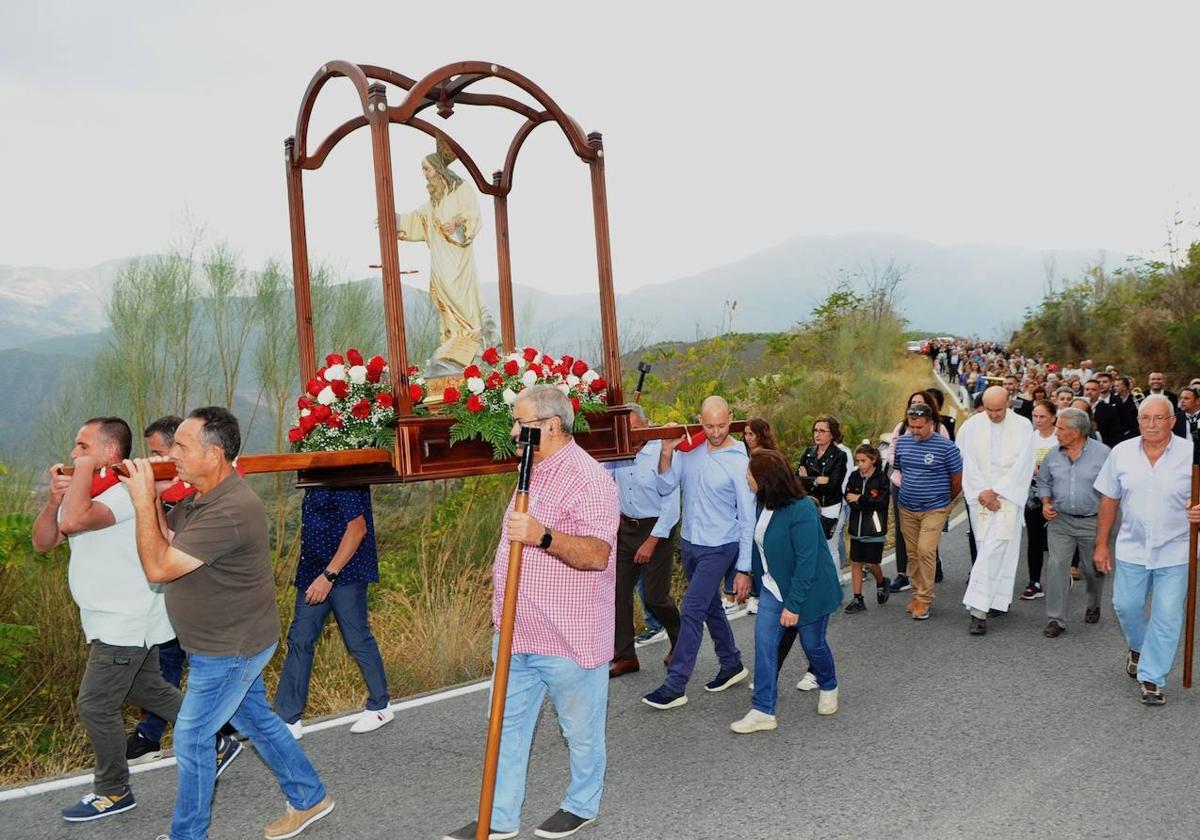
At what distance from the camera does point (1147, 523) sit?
6.98 meters

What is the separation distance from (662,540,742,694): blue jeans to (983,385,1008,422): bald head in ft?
10.8

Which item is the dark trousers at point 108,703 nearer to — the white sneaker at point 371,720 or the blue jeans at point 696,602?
the white sneaker at point 371,720

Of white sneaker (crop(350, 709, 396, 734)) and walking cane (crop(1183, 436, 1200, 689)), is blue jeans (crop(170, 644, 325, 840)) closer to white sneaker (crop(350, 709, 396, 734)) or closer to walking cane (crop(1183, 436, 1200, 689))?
white sneaker (crop(350, 709, 396, 734))

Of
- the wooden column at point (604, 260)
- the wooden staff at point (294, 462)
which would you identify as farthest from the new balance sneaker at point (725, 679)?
the wooden staff at point (294, 462)

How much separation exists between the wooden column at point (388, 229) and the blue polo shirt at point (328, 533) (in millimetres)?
842

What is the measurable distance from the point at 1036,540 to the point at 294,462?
7634 millimetres

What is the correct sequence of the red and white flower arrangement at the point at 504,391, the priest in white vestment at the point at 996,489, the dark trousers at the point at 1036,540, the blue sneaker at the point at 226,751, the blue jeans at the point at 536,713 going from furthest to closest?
1. the dark trousers at the point at 1036,540
2. the priest in white vestment at the point at 996,489
3. the red and white flower arrangement at the point at 504,391
4. the blue sneaker at the point at 226,751
5. the blue jeans at the point at 536,713

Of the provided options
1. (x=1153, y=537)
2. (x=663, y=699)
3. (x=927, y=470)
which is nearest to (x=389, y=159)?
(x=663, y=699)

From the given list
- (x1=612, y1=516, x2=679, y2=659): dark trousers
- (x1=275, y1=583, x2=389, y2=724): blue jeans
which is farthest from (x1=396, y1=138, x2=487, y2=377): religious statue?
(x1=612, y1=516, x2=679, y2=659): dark trousers

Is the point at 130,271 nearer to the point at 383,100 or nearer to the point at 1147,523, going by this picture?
the point at 383,100

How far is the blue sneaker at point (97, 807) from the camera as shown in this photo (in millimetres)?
5246

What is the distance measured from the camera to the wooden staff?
474 centimetres

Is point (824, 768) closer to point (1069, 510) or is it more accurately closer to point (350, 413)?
point (350, 413)

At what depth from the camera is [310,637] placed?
6.35 metres
